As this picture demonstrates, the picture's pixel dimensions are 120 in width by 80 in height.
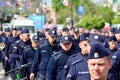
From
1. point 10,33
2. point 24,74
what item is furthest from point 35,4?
point 24,74

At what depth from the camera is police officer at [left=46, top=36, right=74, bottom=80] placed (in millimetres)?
8945

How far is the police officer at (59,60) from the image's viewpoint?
8.95 m

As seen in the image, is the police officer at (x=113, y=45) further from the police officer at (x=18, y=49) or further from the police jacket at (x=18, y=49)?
the police jacket at (x=18, y=49)

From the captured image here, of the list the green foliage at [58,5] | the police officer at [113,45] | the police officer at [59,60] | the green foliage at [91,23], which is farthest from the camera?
the green foliage at [58,5]

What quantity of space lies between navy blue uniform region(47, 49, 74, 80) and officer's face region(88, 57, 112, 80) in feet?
14.9

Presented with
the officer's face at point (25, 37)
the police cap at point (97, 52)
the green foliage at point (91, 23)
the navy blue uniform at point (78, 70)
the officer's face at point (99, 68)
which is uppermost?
the police cap at point (97, 52)

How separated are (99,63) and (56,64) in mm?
4667

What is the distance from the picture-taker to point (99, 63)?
14.3ft

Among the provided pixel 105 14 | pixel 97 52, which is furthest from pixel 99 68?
pixel 105 14

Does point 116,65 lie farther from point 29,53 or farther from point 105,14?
point 105,14

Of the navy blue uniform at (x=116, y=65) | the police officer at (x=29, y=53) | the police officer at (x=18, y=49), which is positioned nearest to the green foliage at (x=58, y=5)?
the police officer at (x=18, y=49)

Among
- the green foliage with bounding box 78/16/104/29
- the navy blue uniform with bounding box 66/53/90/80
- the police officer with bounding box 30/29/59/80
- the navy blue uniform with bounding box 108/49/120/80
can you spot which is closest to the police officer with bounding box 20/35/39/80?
the police officer with bounding box 30/29/59/80

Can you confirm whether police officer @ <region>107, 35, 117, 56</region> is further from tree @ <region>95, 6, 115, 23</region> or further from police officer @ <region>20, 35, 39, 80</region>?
tree @ <region>95, 6, 115, 23</region>

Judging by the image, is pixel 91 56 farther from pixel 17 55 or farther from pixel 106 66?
pixel 17 55
